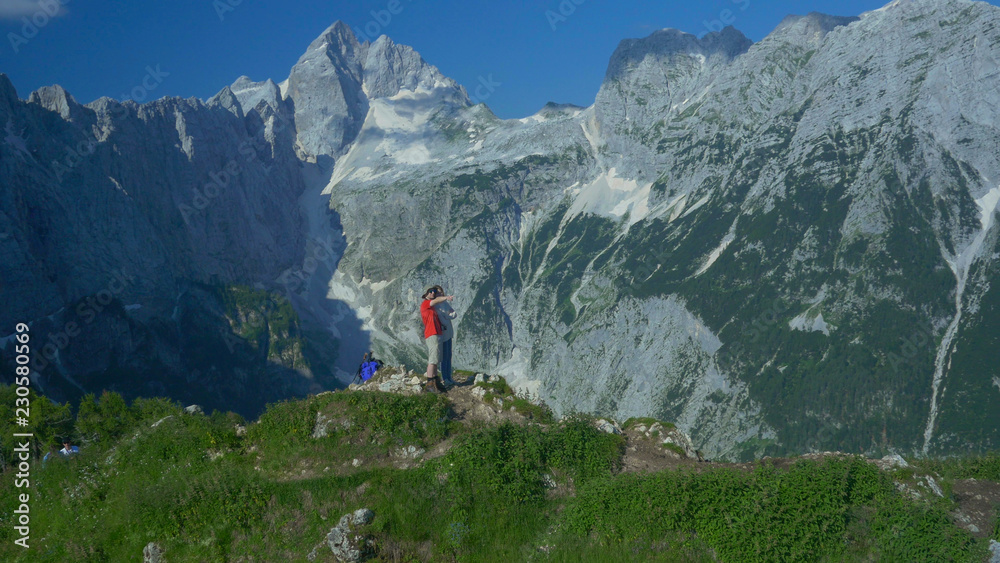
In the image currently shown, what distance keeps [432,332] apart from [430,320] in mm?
497

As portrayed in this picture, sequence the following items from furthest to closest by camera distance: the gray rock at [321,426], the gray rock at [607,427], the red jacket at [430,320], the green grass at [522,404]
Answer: the red jacket at [430,320] → the green grass at [522,404] → the gray rock at [607,427] → the gray rock at [321,426]

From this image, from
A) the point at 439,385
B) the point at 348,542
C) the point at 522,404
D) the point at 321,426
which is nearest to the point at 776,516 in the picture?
the point at 522,404

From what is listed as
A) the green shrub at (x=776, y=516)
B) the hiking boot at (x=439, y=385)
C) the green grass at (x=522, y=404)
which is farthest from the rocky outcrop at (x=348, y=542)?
the hiking boot at (x=439, y=385)

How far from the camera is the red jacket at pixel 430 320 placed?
2492cm

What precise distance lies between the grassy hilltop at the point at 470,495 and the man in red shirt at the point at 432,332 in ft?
5.75

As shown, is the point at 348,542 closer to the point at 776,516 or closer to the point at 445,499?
the point at 445,499

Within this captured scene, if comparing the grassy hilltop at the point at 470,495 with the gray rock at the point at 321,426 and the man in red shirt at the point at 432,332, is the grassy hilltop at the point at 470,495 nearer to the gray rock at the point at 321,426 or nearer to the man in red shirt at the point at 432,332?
the gray rock at the point at 321,426

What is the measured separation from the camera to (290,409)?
22.7m

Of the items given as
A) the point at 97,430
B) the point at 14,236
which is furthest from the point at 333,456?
the point at 14,236

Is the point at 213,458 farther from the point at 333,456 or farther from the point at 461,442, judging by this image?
the point at 461,442

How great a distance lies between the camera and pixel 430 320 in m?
25.0

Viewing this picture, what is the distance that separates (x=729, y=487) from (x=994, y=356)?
213134mm

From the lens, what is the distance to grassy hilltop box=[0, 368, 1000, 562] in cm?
1630

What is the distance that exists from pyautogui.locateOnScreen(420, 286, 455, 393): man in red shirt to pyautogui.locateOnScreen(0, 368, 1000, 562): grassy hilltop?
1751mm
